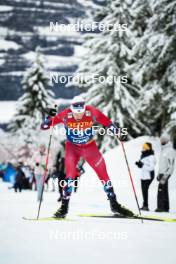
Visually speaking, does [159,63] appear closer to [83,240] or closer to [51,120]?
[51,120]

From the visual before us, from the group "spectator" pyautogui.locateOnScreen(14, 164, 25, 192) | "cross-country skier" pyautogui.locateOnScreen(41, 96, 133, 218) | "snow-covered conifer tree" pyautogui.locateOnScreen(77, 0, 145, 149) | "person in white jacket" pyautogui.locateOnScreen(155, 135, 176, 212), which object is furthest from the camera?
"snow-covered conifer tree" pyautogui.locateOnScreen(77, 0, 145, 149)

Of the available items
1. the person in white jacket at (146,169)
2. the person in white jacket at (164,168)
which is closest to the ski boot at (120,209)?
the person in white jacket at (164,168)

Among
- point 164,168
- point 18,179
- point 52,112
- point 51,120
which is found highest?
point 52,112

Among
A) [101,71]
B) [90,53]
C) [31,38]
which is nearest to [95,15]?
[90,53]

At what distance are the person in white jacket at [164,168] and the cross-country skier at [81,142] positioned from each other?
77.2 inches

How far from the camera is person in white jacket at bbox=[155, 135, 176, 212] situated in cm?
912

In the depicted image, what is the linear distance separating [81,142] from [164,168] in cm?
238

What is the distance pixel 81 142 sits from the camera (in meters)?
7.47

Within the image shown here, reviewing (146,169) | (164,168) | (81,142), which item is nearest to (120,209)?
(81,142)

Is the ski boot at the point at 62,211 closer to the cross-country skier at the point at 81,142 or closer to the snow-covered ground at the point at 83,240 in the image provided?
the cross-country skier at the point at 81,142

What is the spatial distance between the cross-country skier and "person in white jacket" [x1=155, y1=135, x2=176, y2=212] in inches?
77.2

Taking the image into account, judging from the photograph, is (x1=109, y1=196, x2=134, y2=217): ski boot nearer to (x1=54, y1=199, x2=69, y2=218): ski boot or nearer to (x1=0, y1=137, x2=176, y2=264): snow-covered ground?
(x1=0, y1=137, x2=176, y2=264): snow-covered ground

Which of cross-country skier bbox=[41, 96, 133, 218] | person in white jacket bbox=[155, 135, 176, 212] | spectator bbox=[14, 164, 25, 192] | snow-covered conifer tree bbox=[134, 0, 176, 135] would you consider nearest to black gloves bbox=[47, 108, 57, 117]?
cross-country skier bbox=[41, 96, 133, 218]

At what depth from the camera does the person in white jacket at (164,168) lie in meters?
9.12
